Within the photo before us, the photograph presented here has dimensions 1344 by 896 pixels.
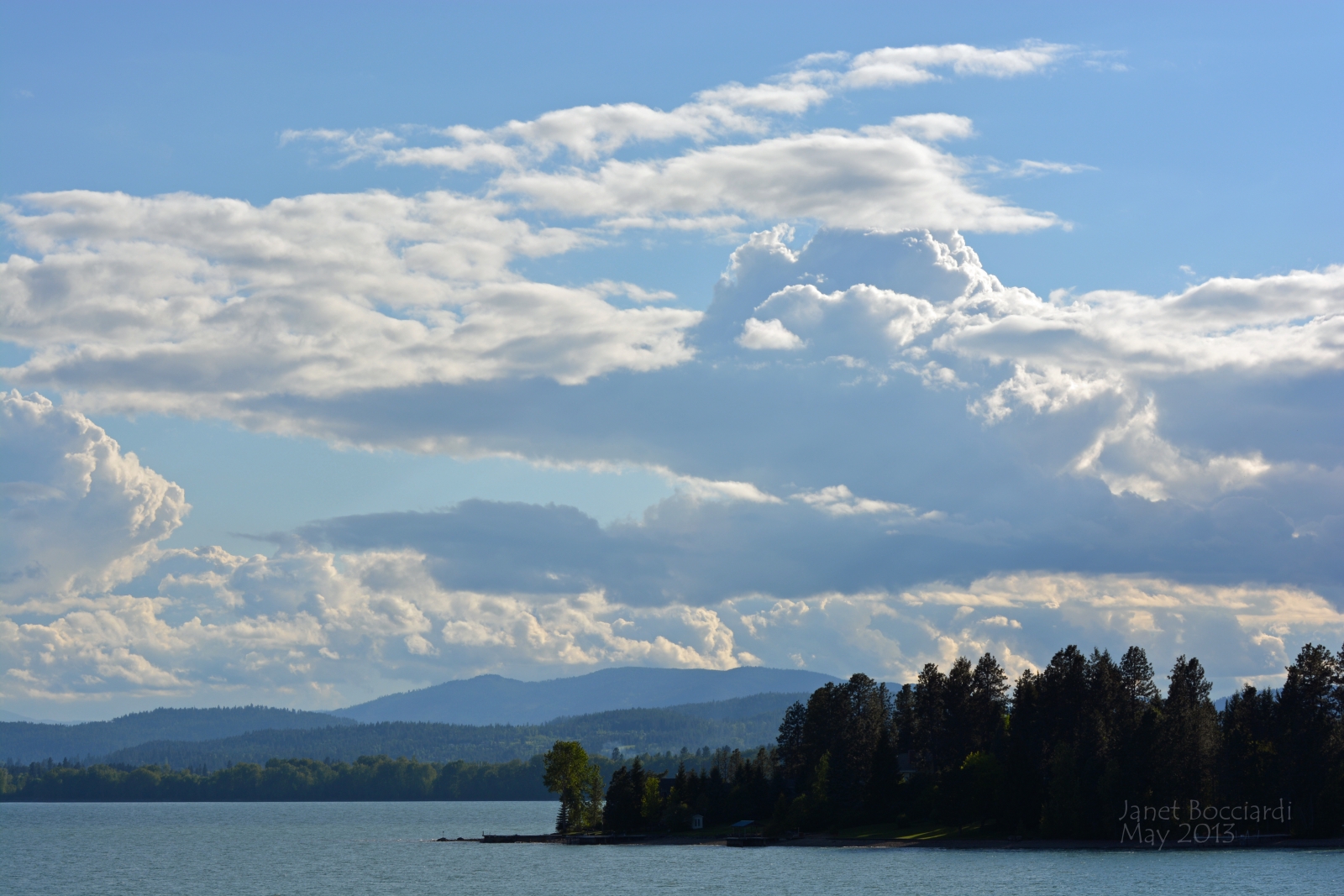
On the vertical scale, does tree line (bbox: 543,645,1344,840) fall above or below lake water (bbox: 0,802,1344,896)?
above

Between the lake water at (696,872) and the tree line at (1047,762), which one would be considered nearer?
the lake water at (696,872)

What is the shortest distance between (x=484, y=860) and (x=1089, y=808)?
74652 mm

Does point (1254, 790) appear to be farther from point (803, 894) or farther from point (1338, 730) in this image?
point (803, 894)

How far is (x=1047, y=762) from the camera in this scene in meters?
152

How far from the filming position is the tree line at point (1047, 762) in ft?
462

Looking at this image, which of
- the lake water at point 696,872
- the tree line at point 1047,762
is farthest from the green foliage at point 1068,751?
the lake water at point 696,872

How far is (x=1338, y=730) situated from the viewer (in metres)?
139

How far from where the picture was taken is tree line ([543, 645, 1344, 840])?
141 meters

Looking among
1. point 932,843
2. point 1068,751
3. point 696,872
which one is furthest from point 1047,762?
point 696,872

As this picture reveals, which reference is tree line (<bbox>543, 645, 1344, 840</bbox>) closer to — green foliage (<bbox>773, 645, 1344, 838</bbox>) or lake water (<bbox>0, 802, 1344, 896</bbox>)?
green foliage (<bbox>773, 645, 1344, 838</bbox>)

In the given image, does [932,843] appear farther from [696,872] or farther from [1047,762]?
[696,872]

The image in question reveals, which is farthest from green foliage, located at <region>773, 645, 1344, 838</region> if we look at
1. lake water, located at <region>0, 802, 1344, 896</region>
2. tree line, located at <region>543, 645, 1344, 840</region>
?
lake water, located at <region>0, 802, 1344, 896</region>

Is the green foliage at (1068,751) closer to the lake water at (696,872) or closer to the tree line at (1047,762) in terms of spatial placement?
the tree line at (1047,762)

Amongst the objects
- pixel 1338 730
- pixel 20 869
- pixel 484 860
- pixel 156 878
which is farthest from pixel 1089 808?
pixel 20 869
